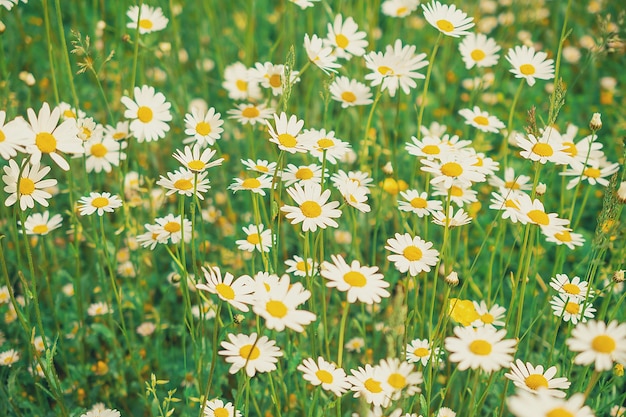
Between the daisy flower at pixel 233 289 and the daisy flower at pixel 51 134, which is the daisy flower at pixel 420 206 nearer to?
the daisy flower at pixel 233 289

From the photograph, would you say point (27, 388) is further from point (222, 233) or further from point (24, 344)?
point (222, 233)

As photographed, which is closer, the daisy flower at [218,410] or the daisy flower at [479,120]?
the daisy flower at [218,410]

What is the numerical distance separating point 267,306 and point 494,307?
948 millimetres

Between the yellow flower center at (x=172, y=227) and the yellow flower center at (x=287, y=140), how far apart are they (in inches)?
18.4

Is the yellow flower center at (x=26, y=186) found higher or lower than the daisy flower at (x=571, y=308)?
higher

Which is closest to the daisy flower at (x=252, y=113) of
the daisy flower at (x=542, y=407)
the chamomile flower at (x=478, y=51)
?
the chamomile flower at (x=478, y=51)

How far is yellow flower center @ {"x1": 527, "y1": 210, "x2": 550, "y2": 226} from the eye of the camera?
1675mm

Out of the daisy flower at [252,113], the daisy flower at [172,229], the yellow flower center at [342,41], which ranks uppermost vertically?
the yellow flower center at [342,41]

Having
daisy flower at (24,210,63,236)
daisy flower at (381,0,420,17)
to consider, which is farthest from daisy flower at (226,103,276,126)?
daisy flower at (381,0,420,17)

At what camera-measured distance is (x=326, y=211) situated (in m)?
1.72

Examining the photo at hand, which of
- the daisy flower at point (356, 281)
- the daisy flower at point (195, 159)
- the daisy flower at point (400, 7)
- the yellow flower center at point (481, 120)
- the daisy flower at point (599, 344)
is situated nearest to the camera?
the daisy flower at point (599, 344)

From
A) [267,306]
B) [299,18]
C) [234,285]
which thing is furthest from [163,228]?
[299,18]

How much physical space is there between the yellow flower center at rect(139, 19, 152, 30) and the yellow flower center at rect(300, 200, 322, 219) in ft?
4.52

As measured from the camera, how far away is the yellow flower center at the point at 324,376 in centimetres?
154
